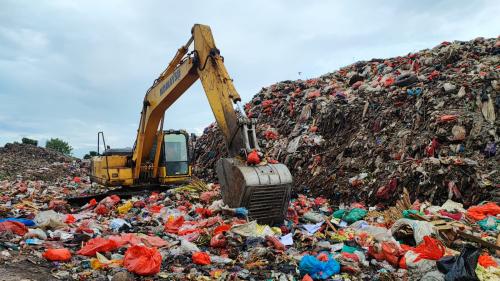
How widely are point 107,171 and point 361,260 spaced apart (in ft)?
21.7

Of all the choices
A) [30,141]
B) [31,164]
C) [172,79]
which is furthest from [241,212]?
[30,141]

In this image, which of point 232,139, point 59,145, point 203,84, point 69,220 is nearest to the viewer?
point 232,139

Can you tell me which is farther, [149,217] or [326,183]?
[326,183]

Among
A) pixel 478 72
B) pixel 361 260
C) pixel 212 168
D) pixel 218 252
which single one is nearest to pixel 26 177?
pixel 212 168

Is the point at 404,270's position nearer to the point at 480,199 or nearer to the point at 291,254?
the point at 291,254

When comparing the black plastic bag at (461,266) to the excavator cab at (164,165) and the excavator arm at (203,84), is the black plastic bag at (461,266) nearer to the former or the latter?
the excavator arm at (203,84)

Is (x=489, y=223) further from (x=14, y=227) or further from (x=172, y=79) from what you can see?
(x=14, y=227)

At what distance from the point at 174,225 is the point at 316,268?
8.56 ft

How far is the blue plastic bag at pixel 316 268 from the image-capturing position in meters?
4.04

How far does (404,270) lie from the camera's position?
4.38 metres

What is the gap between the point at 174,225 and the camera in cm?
589

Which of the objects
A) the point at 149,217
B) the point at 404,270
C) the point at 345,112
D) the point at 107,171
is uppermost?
the point at 345,112

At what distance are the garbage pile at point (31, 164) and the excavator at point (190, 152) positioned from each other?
859cm

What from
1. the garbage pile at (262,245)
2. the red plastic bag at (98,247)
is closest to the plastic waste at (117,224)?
the garbage pile at (262,245)
